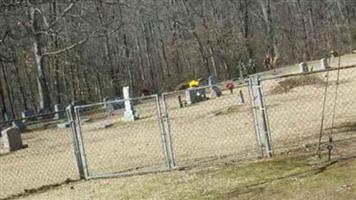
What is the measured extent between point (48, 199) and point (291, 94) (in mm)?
18001

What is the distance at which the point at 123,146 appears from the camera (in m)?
18.9

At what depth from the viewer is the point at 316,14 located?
247 feet

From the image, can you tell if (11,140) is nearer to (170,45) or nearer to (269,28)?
(269,28)

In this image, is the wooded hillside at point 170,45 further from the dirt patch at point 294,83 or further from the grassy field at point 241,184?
the grassy field at point 241,184

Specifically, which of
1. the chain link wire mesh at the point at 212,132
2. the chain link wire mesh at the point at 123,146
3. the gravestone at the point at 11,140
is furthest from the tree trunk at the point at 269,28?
the gravestone at the point at 11,140

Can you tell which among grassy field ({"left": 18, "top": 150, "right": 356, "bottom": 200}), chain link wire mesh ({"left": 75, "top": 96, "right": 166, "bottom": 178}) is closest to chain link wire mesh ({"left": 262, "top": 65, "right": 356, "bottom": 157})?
grassy field ({"left": 18, "top": 150, "right": 356, "bottom": 200})

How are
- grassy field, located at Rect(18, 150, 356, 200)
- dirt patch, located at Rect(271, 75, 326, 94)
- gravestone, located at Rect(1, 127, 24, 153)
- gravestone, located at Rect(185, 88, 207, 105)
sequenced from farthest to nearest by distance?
gravestone, located at Rect(185, 88, 207, 105), dirt patch, located at Rect(271, 75, 326, 94), gravestone, located at Rect(1, 127, 24, 153), grassy field, located at Rect(18, 150, 356, 200)

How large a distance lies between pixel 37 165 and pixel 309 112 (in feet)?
25.3

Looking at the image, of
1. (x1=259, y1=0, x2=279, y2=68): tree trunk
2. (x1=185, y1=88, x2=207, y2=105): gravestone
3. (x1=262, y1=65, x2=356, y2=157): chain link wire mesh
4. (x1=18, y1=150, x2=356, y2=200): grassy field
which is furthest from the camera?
(x1=259, y1=0, x2=279, y2=68): tree trunk

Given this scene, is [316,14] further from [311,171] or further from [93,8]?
[311,171]

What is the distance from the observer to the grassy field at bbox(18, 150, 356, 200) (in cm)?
843

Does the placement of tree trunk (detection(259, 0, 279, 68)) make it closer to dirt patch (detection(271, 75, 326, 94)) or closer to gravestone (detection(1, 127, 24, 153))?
dirt patch (detection(271, 75, 326, 94))

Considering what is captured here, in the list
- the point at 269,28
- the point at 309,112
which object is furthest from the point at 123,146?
the point at 269,28

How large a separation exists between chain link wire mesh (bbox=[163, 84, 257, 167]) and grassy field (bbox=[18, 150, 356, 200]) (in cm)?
134
